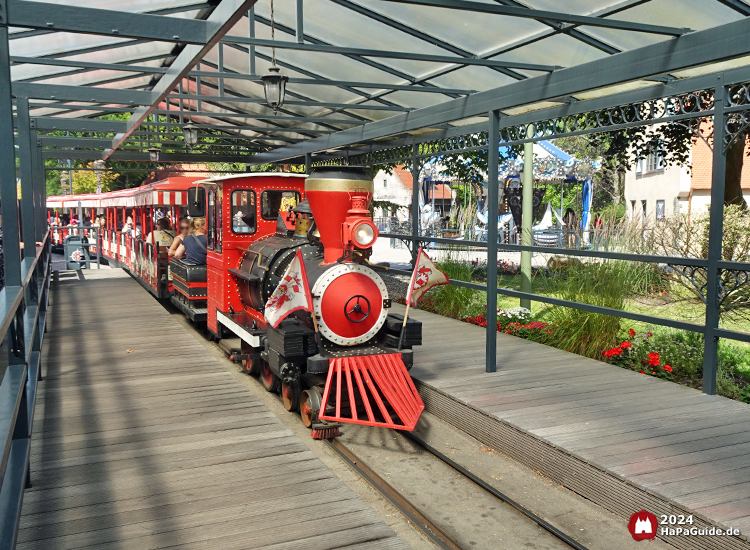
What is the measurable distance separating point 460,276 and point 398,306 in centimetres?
120

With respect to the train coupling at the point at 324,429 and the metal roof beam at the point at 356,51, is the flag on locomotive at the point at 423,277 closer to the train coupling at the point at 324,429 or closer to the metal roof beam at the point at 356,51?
the train coupling at the point at 324,429

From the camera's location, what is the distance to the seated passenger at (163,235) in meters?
12.8

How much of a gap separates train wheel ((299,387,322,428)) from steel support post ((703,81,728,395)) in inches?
141

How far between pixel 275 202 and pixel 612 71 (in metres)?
4.47

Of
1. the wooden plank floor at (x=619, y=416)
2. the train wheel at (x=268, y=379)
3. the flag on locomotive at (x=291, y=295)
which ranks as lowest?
the train wheel at (x=268, y=379)

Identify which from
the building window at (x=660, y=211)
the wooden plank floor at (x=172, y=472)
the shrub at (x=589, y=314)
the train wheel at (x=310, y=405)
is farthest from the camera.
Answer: the building window at (x=660, y=211)

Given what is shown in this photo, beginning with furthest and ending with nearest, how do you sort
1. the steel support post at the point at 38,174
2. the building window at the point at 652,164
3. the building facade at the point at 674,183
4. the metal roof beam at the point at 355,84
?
the building window at the point at 652,164 < the building facade at the point at 674,183 < the steel support post at the point at 38,174 < the metal roof beam at the point at 355,84

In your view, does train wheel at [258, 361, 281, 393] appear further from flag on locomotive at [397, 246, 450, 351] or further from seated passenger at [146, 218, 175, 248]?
seated passenger at [146, 218, 175, 248]

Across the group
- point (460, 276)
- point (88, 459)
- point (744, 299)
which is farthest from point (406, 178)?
point (88, 459)

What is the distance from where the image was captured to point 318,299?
19.2 feet

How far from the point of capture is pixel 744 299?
735 cm

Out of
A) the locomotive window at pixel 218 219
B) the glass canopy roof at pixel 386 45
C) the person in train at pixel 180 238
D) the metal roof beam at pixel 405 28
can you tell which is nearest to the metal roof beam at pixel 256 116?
the glass canopy roof at pixel 386 45

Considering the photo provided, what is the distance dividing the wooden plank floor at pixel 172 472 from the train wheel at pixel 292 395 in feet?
2.04

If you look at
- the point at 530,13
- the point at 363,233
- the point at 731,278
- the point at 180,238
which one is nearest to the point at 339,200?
the point at 363,233
